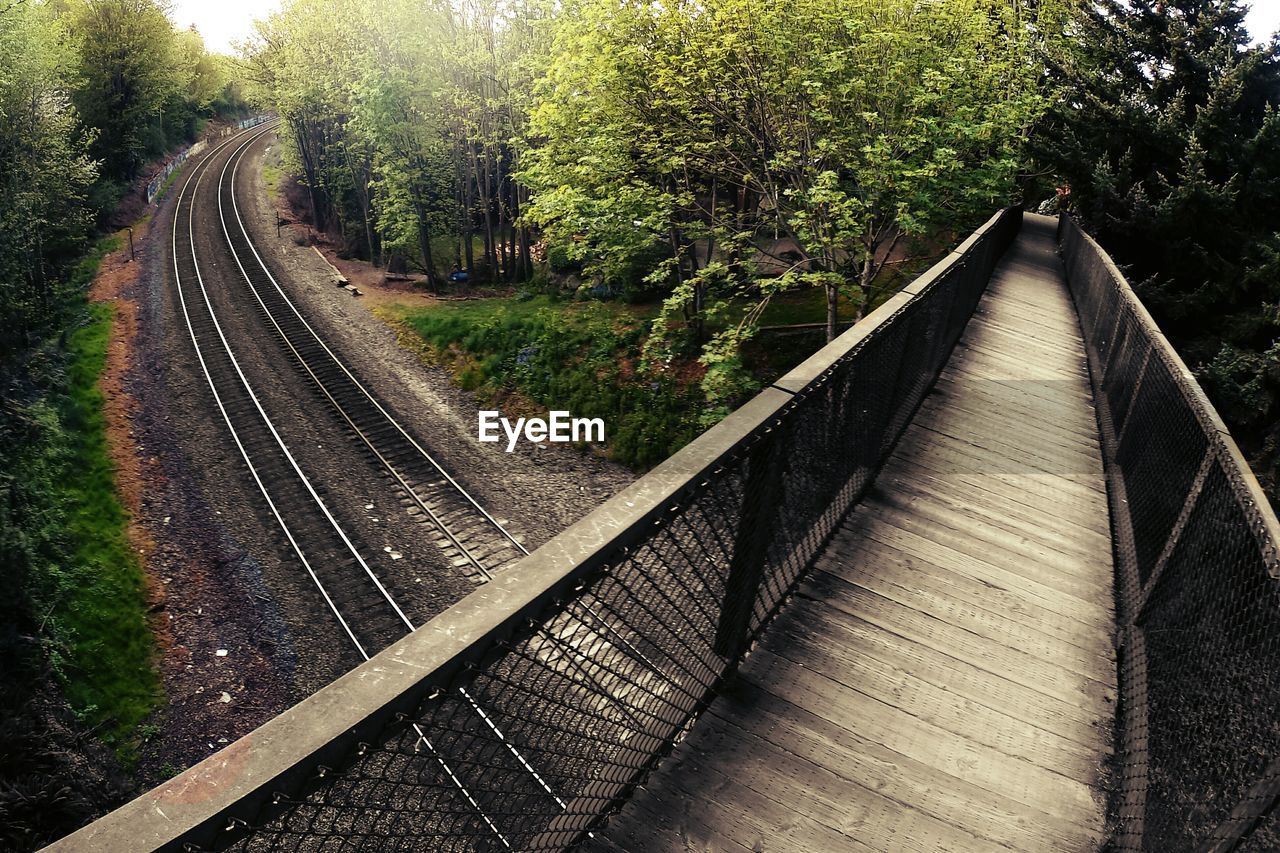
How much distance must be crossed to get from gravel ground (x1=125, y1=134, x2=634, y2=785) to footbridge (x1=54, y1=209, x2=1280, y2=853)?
8336 millimetres

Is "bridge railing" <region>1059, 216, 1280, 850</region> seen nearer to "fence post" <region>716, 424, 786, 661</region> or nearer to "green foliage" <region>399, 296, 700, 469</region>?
"fence post" <region>716, 424, 786, 661</region>

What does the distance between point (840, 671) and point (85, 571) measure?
14.6 metres

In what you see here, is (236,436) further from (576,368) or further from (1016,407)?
(1016,407)

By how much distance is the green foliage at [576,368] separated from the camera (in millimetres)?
18562

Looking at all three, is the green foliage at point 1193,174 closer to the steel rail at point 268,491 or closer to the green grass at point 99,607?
the steel rail at point 268,491

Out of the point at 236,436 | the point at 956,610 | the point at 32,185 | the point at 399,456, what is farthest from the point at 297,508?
the point at 32,185

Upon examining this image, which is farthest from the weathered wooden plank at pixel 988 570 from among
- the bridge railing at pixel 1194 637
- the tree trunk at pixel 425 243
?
the tree trunk at pixel 425 243

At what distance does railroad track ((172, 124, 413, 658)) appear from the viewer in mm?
11812

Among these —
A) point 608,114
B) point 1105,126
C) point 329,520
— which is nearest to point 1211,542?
point 329,520

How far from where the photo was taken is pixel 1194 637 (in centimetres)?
311

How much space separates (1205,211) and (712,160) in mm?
11511

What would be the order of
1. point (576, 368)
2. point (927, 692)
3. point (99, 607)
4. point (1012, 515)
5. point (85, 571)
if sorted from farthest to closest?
point (576, 368) < point (85, 571) < point (99, 607) < point (1012, 515) < point (927, 692)

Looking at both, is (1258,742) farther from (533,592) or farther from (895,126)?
(895,126)

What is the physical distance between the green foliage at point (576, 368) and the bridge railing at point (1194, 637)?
13446 millimetres
